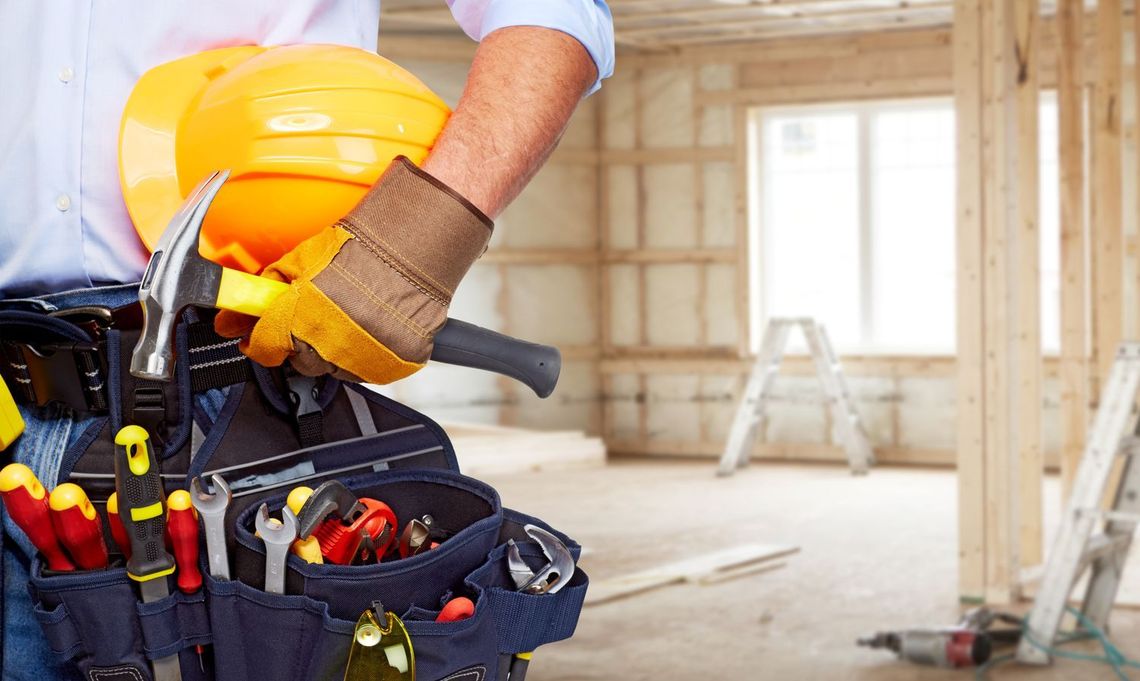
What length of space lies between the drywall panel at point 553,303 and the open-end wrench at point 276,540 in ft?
30.4

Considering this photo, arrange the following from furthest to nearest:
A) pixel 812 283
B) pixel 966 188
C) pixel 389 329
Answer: pixel 812 283 → pixel 966 188 → pixel 389 329

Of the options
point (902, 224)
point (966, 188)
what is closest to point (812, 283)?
point (902, 224)

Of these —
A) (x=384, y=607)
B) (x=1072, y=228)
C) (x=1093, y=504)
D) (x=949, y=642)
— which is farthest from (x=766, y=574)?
(x=384, y=607)

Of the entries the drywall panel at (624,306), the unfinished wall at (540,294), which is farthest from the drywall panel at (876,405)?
the unfinished wall at (540,294)

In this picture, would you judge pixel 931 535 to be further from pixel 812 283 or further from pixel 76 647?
pixel 76 647

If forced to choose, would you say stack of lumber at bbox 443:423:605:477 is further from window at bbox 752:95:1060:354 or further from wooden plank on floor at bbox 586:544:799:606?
wooden plank on floor at bbox 586:544:799:606

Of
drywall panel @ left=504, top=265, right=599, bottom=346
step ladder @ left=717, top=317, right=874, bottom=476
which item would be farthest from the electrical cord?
drywall panel @ left=504, top=265, right=599, bottom=346

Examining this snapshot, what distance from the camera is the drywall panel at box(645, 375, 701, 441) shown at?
10570mm

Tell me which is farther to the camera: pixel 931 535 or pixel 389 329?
pixel 931 535

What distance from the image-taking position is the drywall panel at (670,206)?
1039 cm

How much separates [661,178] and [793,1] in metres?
2.33

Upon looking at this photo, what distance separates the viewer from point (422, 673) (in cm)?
103

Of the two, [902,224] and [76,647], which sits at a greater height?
[902,224]

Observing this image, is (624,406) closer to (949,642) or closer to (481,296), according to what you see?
(481,296)
